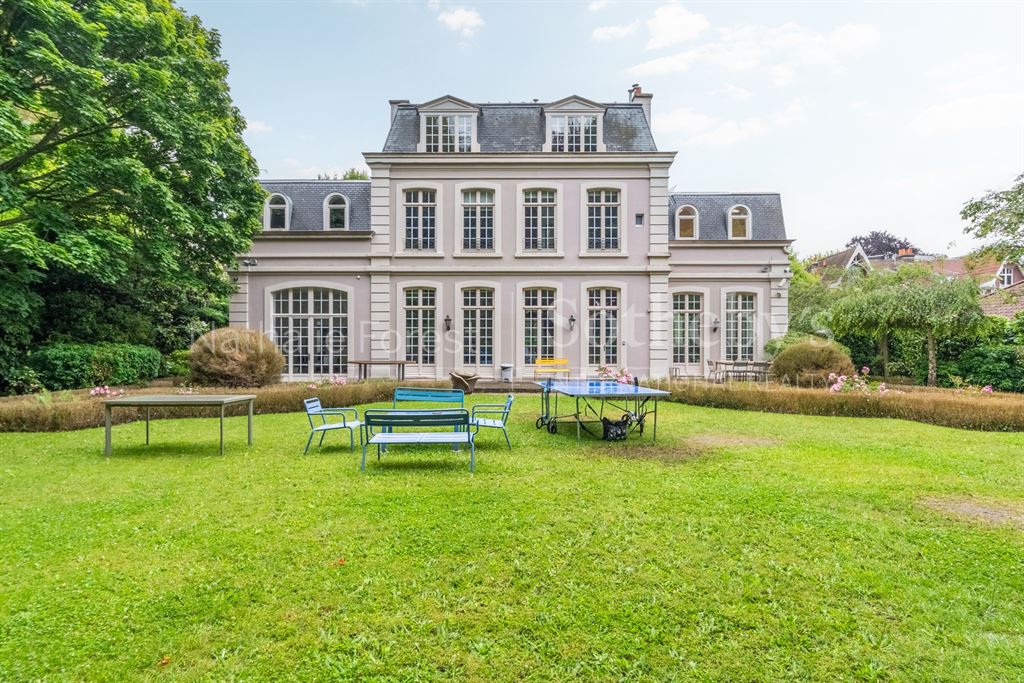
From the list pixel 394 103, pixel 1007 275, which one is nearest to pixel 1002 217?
pixel 394 103

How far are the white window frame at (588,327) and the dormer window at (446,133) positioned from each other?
691 centimetres

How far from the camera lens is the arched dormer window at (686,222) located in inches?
786

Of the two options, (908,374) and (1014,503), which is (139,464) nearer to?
(1014,503)

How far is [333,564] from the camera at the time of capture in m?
3.89

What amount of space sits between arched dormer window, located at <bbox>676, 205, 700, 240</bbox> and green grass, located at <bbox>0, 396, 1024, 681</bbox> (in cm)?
1438

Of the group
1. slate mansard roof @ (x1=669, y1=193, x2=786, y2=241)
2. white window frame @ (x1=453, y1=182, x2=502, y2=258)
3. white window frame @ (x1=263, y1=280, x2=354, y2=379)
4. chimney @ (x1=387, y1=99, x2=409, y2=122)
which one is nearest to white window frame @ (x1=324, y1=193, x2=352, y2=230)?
white window frame @ (x1=263, y1=280, x2=354, y2=379)

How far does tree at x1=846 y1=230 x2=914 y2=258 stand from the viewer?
4906cm

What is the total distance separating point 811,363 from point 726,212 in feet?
25.1

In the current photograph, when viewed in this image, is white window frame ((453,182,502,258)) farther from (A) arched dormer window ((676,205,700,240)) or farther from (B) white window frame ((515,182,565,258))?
(A) arched dormer window ((676,205,700,240))

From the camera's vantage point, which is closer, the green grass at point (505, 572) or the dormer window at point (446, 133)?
the green grass at point (505, 572)

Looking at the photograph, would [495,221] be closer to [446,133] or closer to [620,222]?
[446,133]

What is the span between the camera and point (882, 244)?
49.3 meters

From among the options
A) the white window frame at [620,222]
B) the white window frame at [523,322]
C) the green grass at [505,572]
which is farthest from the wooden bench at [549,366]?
the green grass at [505,572]

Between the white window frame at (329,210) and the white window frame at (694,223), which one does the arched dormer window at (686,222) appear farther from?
the white window frame at (329,210)
